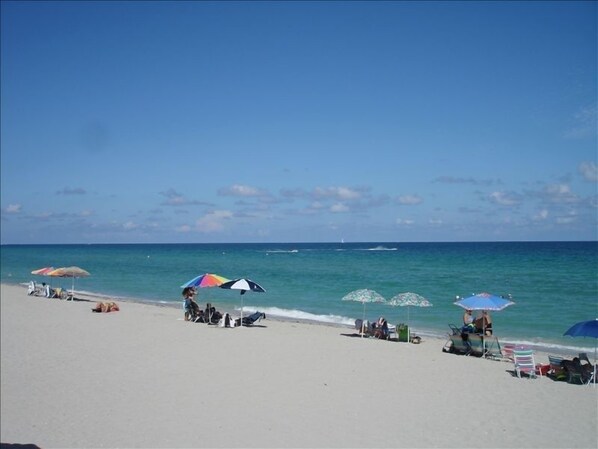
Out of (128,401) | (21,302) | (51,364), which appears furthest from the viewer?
(21,302)

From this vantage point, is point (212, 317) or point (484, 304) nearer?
point (484, 304)

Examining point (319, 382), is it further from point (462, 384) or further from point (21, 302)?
point (21, 302)

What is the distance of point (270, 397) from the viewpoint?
352 inches

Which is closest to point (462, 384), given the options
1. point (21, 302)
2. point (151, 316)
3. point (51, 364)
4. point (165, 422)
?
point (165, 422)

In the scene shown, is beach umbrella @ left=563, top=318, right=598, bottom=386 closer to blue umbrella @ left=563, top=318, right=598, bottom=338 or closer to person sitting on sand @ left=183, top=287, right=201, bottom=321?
blue umbrella @ left=563, top=318, right=598, bottom=338

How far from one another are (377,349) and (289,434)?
266 inches

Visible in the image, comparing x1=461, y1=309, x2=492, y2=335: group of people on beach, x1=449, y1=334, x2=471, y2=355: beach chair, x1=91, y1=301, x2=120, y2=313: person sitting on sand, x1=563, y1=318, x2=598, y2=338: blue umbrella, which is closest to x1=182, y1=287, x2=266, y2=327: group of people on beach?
x1=91, y1=301, x2=120, y2=313: person sitting on sand

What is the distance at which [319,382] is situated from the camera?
9.95 m

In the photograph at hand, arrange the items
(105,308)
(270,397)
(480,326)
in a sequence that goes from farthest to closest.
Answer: (105,308)
(480,326)
(270,397)

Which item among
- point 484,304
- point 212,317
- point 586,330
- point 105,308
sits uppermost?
point 484,304

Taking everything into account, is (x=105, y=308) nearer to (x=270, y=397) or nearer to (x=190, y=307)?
(x=190, y=307)

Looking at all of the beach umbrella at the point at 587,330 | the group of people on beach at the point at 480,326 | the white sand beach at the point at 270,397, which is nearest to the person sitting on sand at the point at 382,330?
the white sand beach at the point at 270,397

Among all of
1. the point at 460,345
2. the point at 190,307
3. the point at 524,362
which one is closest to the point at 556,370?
the point at 524,362

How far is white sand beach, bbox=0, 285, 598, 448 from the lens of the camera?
729 cm
